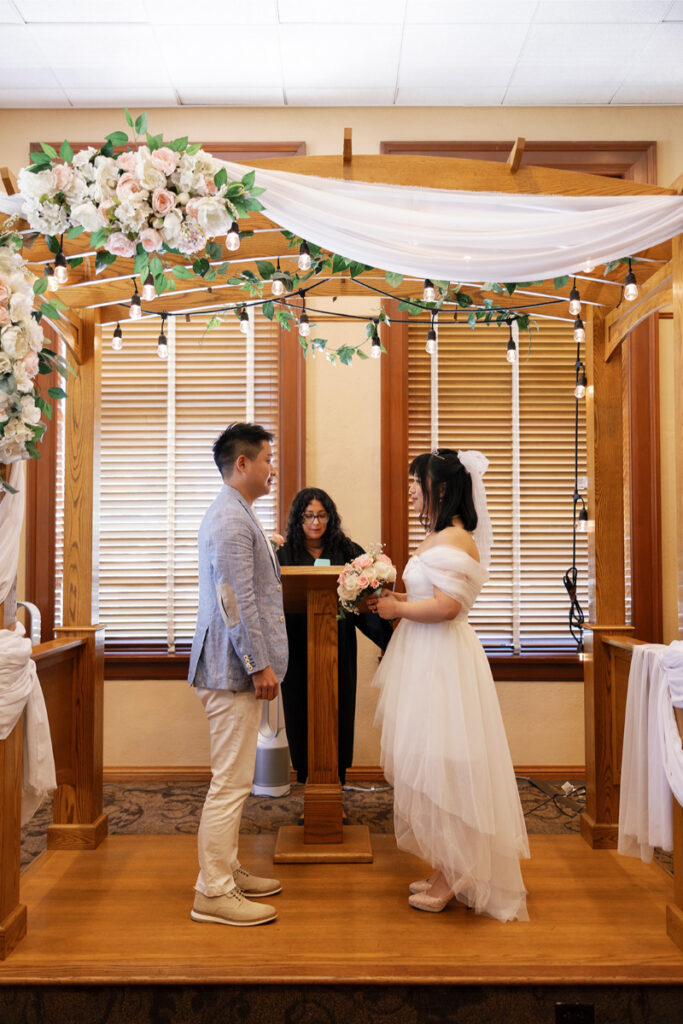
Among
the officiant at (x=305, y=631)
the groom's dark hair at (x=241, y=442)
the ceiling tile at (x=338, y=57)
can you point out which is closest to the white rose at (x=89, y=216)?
the groom's dark hair at (x=241, y=442)

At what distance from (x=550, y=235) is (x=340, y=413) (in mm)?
2496

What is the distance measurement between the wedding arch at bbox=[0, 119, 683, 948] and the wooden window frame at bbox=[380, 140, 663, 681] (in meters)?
0.93

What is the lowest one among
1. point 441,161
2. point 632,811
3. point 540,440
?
point 632,811

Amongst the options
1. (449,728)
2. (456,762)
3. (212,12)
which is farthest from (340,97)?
(456,762)

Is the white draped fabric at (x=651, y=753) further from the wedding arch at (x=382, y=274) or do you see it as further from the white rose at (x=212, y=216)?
the white rose at (x=212, y=216)

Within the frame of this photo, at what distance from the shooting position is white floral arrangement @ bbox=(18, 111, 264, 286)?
98.4 inches

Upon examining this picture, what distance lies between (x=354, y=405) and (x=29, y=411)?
2.79 metres

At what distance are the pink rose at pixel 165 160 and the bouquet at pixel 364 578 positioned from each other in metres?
1.64

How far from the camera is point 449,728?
2961mm

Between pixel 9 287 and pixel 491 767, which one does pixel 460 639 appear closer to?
pixel 491 767

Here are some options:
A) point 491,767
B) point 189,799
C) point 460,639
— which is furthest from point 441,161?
point 189,799

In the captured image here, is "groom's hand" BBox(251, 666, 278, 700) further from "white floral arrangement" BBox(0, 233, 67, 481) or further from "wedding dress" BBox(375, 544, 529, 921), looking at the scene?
"white floral arrangement" BBox(0, 233, 67, 481)

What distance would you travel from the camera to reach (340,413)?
5168mm

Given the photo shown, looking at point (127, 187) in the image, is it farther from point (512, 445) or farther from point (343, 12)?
point (512, 445)
